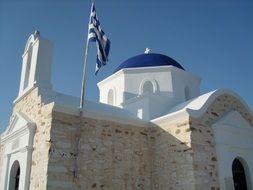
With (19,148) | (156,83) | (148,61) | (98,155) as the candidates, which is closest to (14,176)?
(19,148)

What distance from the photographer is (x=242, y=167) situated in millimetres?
9070

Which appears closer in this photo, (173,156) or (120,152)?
(173,156)

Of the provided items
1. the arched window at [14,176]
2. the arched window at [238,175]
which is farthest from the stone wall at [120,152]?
the arched window at [14,176]

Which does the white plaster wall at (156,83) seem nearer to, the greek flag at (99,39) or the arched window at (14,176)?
the greek flag at (99,39)

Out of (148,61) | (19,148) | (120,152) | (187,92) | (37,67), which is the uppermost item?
(148,61)

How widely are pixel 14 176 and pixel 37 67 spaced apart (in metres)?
3.49

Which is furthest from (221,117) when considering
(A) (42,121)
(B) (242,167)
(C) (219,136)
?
(A) (42,121)

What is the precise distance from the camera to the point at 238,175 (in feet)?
29.1

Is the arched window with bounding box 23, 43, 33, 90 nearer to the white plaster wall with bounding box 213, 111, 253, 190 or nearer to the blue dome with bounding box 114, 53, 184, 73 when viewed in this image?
the blue dome with bounding box 114, 53, 184, 73

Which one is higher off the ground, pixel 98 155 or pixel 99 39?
pixel 99 39

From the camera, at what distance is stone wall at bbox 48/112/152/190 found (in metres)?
7.20

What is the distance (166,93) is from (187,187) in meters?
5.01

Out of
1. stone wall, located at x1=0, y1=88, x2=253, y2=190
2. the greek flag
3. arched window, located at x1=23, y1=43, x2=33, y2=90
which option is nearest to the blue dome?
the greek flag

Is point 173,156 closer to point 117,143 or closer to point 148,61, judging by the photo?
point 117,143
